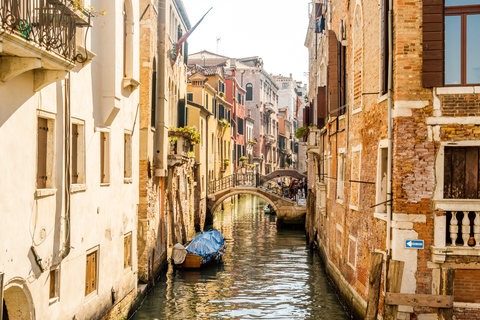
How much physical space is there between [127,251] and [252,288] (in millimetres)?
4847

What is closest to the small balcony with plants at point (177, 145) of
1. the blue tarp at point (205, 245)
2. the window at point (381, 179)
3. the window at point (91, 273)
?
the blue tarp at point (205, 245)

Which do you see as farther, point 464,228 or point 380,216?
point 380,216

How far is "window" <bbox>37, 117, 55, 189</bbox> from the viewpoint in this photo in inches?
292

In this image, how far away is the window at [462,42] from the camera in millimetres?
8133

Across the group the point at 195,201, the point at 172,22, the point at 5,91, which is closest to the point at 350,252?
the point at 5,91

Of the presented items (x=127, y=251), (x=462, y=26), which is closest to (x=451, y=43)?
(x=462, y=26)

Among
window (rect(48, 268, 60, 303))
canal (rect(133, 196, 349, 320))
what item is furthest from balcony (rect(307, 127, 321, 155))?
window (rect(48, 268, 60, 303))

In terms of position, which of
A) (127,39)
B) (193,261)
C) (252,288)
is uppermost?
(127,39)

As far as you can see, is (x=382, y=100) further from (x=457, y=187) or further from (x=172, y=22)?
(x=172, y=22)

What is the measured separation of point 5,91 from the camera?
6.22m

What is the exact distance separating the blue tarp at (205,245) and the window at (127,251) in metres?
5.91

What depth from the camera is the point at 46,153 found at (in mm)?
7574

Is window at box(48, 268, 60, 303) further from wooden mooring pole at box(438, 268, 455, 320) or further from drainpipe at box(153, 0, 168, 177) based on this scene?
drainpipe at box(153, 0, 168, 177)

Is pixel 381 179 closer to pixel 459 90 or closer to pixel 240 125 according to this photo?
pixel 459 90
